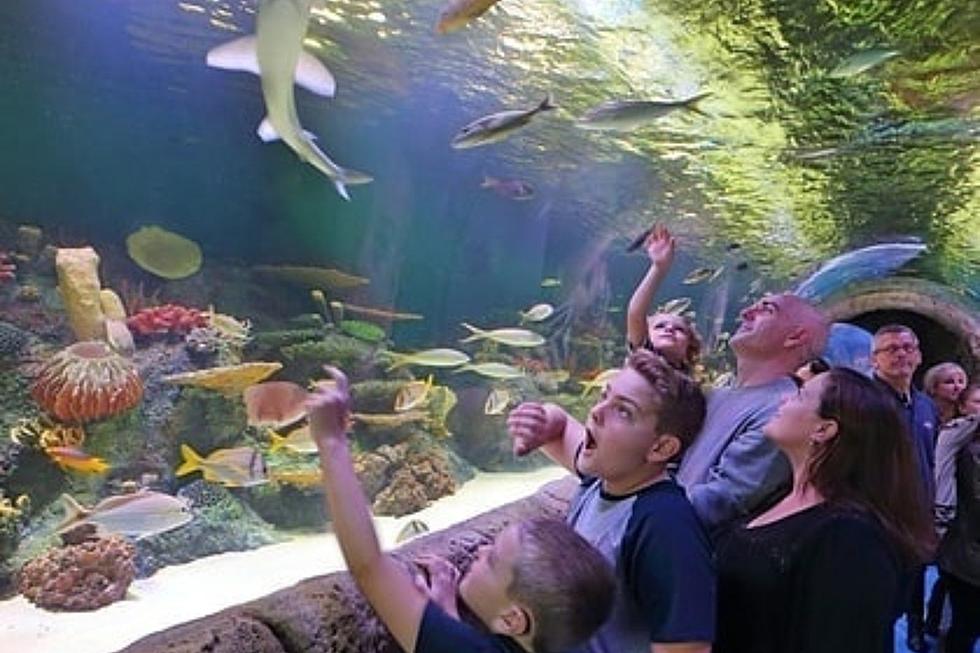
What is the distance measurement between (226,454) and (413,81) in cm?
268

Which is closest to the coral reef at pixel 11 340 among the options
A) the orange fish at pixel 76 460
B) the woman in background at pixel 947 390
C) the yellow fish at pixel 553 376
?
the orange fish at pixel 76 460

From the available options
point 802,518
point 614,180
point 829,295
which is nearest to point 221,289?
point 614,180

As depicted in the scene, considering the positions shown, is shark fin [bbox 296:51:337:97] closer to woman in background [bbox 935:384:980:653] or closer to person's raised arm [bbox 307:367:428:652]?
person's raised arm [bbox 307:367:428:652]

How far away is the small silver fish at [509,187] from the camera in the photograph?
5.28 meters

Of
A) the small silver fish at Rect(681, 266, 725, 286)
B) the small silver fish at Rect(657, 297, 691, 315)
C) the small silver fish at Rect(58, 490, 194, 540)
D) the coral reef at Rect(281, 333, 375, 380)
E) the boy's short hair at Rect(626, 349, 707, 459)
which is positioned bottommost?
the small silver fish at Rect(58, 490, 194, 540)

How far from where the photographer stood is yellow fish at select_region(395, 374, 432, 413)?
520 centimetres

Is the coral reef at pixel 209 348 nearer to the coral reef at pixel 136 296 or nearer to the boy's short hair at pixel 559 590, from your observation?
the coral reef at pixel 136 296

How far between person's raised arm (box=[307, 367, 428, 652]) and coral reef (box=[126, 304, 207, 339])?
379 centimetres

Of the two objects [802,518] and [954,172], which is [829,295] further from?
[802,518]

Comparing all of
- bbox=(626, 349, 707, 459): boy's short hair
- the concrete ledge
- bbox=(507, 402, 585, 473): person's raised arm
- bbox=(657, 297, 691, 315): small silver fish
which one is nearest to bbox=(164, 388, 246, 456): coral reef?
bbox=(507, 402, 585, 473): person's raised arm

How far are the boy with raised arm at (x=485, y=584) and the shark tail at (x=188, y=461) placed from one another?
2.80 meters

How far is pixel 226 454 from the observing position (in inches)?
142

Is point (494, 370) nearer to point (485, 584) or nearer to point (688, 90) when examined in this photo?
point (688, 90)

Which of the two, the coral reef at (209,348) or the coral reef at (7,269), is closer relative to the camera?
the coral reef at (7,269)
